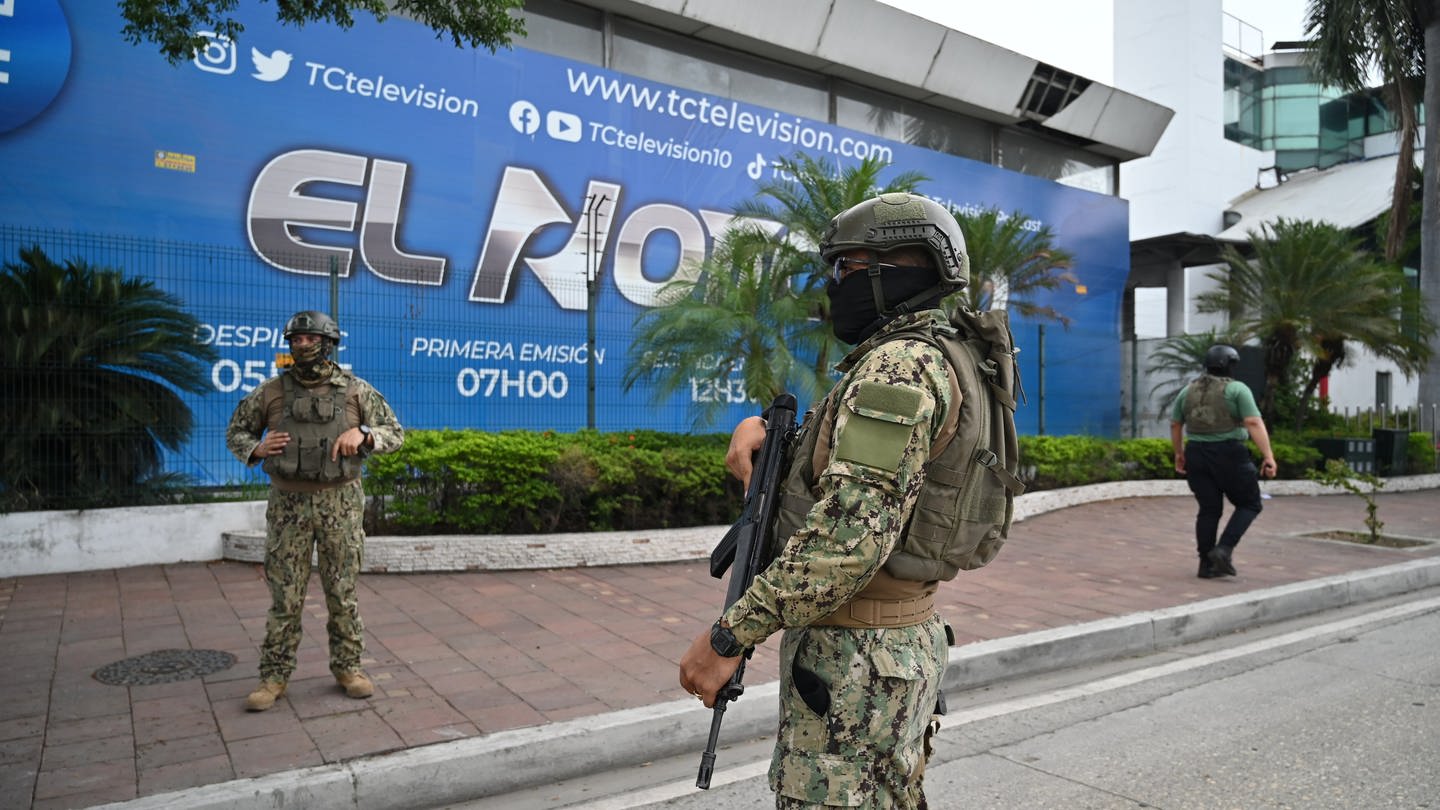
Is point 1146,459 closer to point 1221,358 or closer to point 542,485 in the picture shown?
point 1221,358

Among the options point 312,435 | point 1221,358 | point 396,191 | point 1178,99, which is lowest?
point 312,435

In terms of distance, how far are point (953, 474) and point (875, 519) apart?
10.6 inches

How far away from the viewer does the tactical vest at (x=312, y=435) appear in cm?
438

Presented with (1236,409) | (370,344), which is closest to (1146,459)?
(1236,409)

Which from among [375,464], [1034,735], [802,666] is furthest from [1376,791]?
[375,464]

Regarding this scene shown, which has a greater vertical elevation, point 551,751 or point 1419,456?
point 1419,456

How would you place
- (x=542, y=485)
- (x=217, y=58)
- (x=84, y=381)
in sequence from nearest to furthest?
(x=84, y=381) < (x=542, y=485) < (x=217, y=58)

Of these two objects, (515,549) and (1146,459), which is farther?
(1146,459)

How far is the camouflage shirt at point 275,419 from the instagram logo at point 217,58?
282 inches

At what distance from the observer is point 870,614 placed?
6.60 feet

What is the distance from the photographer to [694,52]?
48.0 ft

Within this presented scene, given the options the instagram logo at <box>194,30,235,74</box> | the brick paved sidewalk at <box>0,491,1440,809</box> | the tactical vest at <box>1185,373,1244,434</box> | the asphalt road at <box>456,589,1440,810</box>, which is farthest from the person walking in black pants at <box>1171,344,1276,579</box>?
the instagram logo at <box>194,30,235,74</box>

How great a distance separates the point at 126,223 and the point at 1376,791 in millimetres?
10999

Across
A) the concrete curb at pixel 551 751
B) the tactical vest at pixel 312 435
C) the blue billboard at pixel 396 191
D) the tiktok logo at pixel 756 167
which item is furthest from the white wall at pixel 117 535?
the tiktok logo at pixel 756 167
